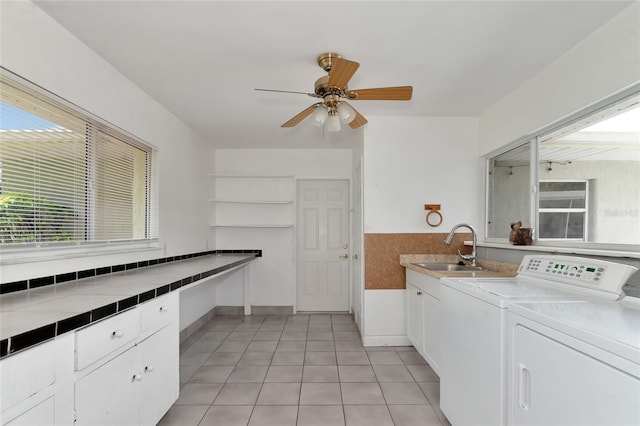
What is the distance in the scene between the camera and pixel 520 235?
97.6 inches

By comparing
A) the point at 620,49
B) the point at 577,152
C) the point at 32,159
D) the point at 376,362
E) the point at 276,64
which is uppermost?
the point at 276,64

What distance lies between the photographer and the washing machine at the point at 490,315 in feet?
4.55

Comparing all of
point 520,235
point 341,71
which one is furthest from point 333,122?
point 520,235

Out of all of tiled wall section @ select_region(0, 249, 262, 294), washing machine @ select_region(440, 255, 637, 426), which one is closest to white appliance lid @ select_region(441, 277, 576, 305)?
washing machine @ select_region(440, 255, 637, 426)

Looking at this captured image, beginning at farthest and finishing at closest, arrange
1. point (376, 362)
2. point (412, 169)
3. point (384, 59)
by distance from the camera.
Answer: point (412, 169), point (376, 362), point (384, 59)

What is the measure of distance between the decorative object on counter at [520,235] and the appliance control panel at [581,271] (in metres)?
0.51

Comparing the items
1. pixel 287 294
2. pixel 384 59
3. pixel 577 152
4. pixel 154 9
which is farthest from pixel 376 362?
pixel 154 9

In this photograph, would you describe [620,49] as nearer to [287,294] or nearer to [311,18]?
[311,18]

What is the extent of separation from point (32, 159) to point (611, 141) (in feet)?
11.2

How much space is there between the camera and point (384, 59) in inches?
83.0

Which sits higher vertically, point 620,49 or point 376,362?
point 620,49

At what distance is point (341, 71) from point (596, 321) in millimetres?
1601

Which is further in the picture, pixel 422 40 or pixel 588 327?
pixel 422 40

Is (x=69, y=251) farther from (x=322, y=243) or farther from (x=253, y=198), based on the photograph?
(x=322, y=243)
